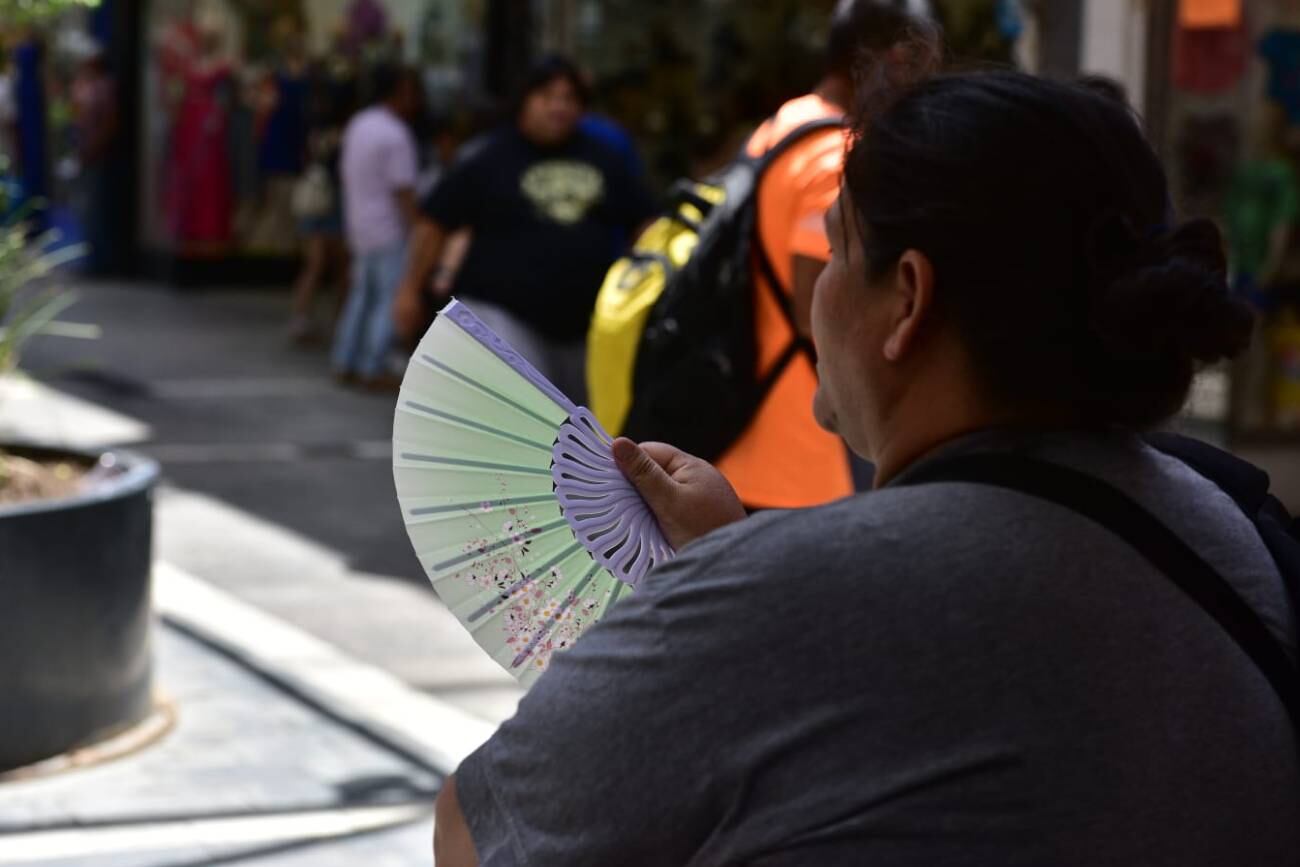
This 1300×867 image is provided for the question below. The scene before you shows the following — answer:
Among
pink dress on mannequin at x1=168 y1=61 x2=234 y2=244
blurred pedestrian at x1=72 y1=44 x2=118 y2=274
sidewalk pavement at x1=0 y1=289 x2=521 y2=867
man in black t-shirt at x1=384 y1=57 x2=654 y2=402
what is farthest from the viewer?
blurred pedestrian at x1=72 y1=44 x2=118 y2=274

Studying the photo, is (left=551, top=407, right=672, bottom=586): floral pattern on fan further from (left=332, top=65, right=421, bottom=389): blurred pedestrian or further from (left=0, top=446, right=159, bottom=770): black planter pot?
(left=332, top=65, right=421, bottom=389): blurred pedestrian

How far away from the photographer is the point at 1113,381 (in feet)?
4.73

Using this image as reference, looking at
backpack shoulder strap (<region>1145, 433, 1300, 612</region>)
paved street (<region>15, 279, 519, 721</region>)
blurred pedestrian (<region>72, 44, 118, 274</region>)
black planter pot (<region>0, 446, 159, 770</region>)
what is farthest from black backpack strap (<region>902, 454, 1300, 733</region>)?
blurred pedestrian (<region>72, 44, 118, 274</region>)

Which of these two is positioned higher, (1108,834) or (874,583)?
(874,583)

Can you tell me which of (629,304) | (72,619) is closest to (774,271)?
(629,304)

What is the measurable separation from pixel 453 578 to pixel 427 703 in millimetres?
3917

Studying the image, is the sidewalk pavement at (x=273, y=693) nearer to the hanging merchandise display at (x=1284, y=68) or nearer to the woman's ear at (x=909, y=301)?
the woman's ear at (x=909, y=301)

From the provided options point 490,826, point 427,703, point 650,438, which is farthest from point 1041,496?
point 427,703

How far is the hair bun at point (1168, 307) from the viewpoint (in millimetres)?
1393

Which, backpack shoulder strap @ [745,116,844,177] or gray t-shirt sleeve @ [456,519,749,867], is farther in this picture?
backpack shoulder strap @ [745,116,844,177]

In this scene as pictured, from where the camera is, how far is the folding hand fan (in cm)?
167

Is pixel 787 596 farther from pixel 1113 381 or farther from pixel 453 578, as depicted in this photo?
pixel 453 578

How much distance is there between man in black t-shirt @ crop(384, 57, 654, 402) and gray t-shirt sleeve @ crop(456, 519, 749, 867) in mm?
4668

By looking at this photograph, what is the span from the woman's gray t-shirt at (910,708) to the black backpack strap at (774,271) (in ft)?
7.36
